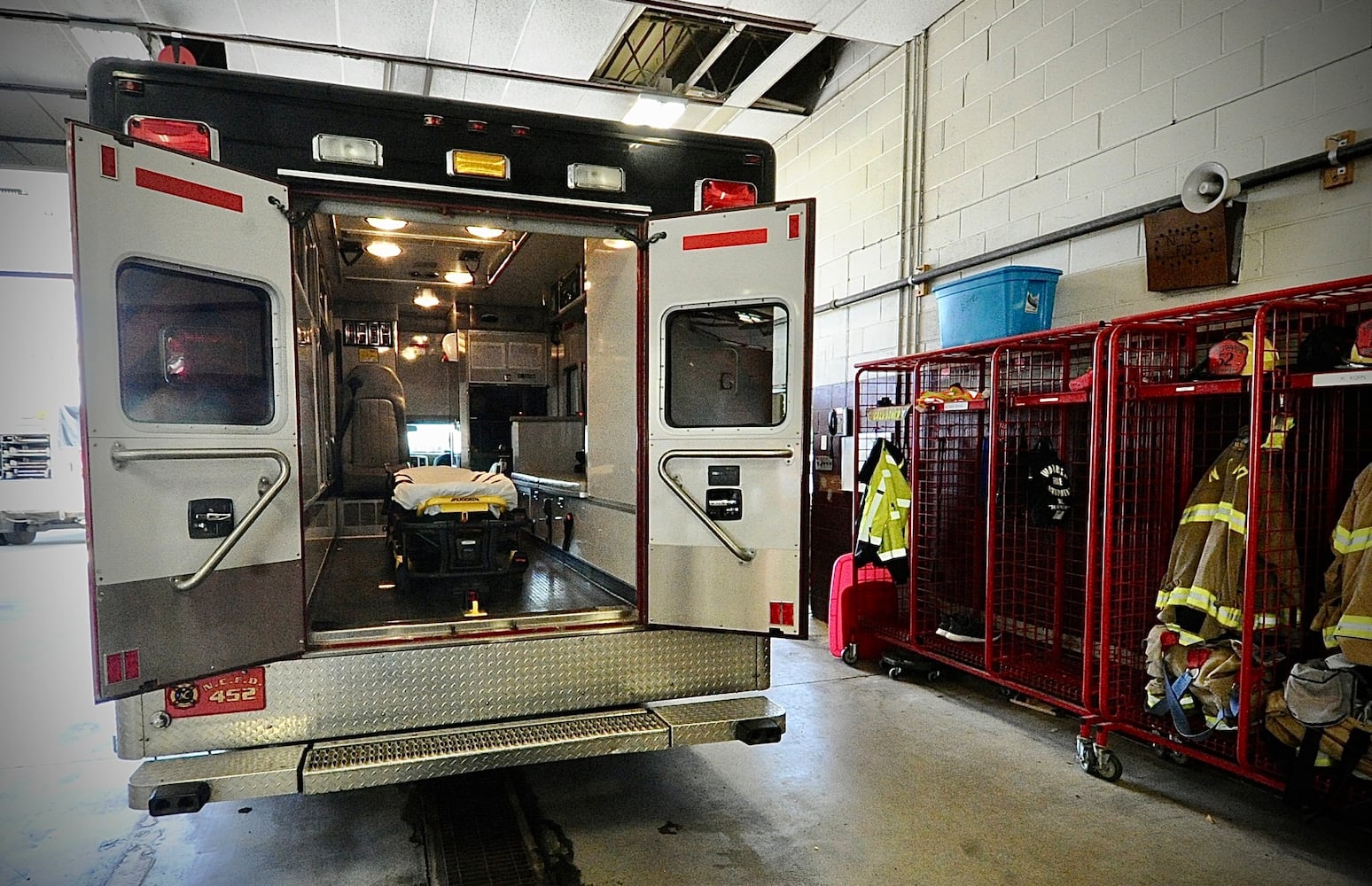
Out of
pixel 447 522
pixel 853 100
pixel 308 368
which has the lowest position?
pixel 447 522

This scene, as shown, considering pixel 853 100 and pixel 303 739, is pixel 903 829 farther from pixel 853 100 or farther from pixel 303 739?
pixel 853 100

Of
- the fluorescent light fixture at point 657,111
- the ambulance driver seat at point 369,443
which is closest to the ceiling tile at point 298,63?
the fluorescent light fixture at point 657,111

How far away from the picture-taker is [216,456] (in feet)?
8.50

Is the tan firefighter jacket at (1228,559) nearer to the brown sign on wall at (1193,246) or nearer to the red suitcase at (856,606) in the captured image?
the brown sign on wall at (1193,246)

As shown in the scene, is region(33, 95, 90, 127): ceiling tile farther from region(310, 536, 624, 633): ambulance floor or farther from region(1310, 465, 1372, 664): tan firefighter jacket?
region(1310, 465, 1372, 664): tan firefighter jacket

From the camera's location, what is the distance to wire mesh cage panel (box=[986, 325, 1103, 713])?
3.97 metres

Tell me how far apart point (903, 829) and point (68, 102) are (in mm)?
9074

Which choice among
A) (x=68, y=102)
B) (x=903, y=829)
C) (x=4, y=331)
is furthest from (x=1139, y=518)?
(x=4, y=331)

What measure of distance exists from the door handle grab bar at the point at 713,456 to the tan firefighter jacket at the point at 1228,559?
188cm

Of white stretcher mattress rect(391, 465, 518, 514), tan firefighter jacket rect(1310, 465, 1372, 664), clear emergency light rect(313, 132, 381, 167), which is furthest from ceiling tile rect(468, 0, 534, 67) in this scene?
tan firefighter jacket rect(1310, 465, 1372, 664)

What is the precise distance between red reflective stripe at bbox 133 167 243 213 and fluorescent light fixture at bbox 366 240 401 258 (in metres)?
3.55

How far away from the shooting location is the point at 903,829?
3129mm

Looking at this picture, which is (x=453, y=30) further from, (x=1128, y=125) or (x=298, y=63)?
(x=1128, y=125)

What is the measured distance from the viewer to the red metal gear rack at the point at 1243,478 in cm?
308
